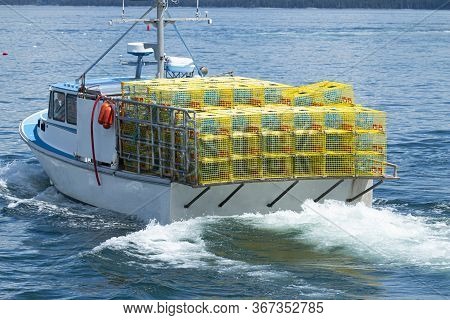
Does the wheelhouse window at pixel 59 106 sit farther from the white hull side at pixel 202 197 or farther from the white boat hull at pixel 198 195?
the white hull side at pixel 202 197

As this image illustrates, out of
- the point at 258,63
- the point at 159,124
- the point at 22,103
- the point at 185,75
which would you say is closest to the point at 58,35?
the point at 258,63

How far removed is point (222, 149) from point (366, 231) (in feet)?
11.0

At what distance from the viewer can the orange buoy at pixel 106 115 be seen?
→ 76.9ft

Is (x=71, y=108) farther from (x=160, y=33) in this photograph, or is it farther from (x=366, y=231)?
(x=366, y=231)

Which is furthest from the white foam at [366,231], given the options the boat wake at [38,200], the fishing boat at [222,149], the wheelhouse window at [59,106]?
the wheelhouse window at [59,106]

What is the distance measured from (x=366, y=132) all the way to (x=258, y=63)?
46.6 meters

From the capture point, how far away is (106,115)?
23.4 m

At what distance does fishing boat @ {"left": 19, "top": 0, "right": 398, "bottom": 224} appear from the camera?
21.9 metres

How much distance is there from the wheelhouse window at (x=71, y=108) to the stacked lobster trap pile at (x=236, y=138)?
2.53m

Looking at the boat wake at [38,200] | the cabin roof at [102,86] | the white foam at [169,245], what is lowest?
the boat wake at [38,200]

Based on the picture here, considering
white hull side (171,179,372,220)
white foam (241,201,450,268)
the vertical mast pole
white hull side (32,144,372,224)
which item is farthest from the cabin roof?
white foam (241,201,450,268)

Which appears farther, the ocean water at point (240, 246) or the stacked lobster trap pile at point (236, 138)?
the stacked lobster trap pile at point (236, 138)

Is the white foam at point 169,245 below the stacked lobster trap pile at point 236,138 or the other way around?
below

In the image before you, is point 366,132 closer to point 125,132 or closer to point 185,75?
point 125,132
